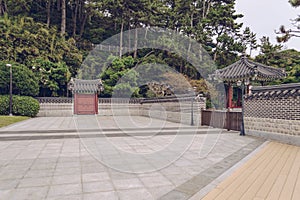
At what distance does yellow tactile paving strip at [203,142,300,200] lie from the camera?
A: 126 inches

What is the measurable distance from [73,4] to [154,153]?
30257mm

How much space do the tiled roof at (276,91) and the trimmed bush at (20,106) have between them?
15907 mm

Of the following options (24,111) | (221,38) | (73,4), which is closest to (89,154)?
(24,111)

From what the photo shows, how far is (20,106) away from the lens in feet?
55.0

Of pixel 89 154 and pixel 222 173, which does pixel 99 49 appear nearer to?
pixel 89 154

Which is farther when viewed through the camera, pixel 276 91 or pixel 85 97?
pixel 85 97

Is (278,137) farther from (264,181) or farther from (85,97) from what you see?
(85,97)

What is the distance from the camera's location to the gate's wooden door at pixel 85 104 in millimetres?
21717

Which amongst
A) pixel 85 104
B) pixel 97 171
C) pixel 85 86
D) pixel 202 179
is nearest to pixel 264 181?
pixel 202 179

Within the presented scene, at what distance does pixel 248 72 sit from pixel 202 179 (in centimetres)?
967

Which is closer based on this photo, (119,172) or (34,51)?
(119,172)

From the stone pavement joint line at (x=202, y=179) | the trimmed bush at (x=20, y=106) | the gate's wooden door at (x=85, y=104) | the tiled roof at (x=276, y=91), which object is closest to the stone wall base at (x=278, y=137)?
the tiled roof at (x=276, y=91)

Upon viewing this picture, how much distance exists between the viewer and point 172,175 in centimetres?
406

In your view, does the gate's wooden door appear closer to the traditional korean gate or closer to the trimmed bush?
the traditional korean gate
